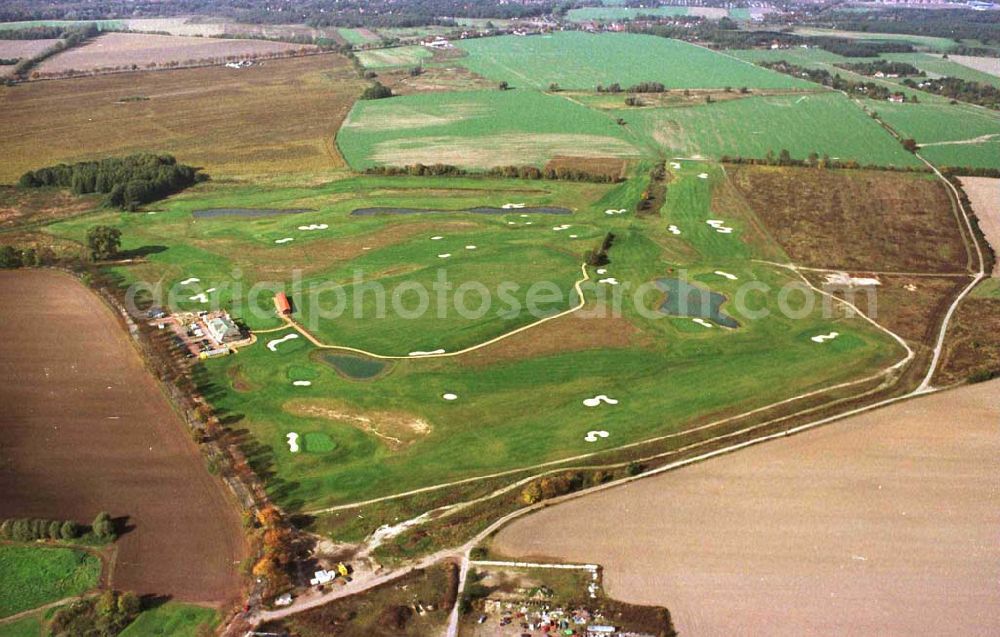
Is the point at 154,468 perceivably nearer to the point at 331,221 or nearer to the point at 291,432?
the point at 291,432

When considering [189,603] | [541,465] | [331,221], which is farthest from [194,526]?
[331,221]

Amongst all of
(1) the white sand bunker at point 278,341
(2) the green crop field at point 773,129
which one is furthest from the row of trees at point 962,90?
(1) the white sand bunker at point 278,341

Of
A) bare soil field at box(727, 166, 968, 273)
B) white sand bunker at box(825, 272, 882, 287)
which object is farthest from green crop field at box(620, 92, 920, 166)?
white sand bunker at box(825, 272, 882, 287)

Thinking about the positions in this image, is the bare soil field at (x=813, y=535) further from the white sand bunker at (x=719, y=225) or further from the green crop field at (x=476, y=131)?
the green crop field at (x=476, y=131)

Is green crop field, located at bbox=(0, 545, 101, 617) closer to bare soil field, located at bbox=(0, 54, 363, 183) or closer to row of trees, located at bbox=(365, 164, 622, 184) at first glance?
row of trees, located at bbox=(365, 164, 622, 184)

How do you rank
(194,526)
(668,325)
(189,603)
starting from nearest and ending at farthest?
(189,603), (194,526), (668,325)

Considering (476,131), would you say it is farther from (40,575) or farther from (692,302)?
(40,575)
